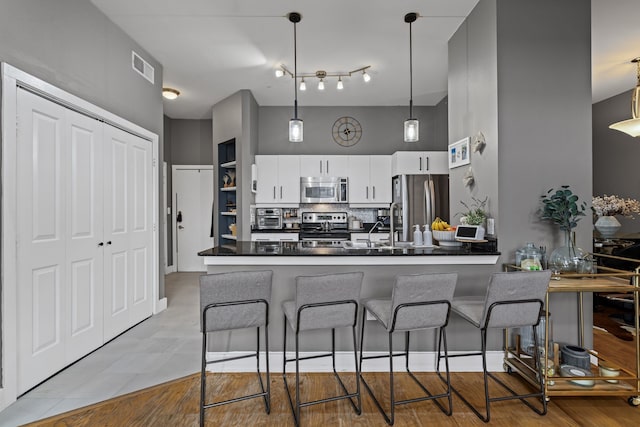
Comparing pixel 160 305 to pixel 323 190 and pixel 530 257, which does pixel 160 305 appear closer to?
pixel 323 190

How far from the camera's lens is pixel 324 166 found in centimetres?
558

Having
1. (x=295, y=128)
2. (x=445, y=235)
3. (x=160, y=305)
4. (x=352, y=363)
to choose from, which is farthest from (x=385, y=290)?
(x=160, y=305)

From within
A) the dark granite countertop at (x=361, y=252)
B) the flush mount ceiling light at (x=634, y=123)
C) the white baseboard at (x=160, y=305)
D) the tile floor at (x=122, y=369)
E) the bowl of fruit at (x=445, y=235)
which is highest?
the flush mount ceiling light at (x=634, y=123)

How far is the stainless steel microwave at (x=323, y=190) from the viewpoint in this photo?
5.59 meters

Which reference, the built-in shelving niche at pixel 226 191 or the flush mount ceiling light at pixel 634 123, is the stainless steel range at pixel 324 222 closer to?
the built-in shelving niche at pixel 226 191

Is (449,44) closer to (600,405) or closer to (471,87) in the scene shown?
(471,87)

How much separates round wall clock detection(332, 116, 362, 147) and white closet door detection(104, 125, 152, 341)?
3.05 meters

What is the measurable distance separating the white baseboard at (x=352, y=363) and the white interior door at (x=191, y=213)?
4.17 m

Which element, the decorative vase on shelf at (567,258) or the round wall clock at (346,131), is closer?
the decorative vase on shelf at (567,258)

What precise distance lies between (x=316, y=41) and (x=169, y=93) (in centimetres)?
261

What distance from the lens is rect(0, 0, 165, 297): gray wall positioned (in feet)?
7.36

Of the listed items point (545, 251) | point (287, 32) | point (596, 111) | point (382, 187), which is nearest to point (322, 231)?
point (382, 187)

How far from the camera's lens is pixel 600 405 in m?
2.20

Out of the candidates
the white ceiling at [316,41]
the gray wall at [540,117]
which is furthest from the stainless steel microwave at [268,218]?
the gray wall at [540,117]
